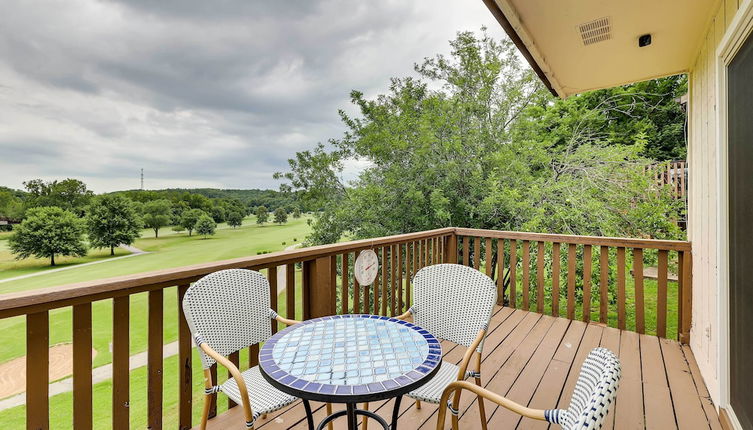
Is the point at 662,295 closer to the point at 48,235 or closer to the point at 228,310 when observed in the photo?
the point at 228,310

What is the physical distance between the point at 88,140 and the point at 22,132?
8.98 ft

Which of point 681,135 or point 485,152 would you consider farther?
point 681,135

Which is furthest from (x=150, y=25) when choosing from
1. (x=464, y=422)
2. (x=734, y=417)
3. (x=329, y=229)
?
(x=734, y=417)

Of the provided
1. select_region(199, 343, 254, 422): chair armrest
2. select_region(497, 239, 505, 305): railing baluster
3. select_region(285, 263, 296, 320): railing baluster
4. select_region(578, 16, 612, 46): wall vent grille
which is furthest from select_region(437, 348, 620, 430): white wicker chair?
select_region(497, 239, 505, 305): railing baluster

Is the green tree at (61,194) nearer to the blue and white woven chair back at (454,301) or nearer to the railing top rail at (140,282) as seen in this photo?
the railing top rail at (140,282)

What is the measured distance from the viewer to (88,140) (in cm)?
1477

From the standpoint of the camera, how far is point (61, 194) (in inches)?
373

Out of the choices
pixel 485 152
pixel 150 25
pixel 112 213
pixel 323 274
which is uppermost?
pixel 150 25

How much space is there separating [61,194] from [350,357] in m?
12.0

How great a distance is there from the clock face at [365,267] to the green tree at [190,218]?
10454mm

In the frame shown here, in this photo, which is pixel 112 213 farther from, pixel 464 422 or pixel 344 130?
pixel 464 422

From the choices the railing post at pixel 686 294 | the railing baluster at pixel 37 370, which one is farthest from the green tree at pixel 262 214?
the railing post at pixel 686 294

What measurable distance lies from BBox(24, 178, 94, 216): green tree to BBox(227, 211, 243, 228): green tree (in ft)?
12.3

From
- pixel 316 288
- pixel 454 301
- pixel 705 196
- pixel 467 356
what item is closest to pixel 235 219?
pixel 316 288
